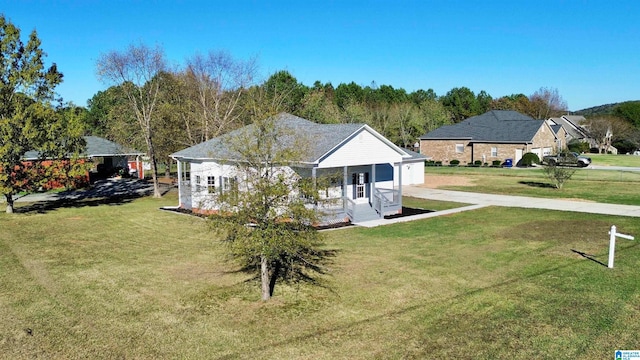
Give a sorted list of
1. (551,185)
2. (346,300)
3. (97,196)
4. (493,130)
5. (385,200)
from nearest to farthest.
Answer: (346,300), (385,200), (97,196), (551,185), (493,130)

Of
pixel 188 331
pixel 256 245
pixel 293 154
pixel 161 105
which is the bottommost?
pixel 188 331

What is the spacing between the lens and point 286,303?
1166 cm

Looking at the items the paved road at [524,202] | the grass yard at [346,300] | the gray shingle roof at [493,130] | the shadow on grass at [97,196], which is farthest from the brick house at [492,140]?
the grass yard at [346,300]

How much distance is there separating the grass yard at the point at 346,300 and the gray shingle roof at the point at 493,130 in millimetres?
36032

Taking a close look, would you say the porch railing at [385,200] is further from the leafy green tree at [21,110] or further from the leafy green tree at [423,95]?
the leafy green tree at [423,95]

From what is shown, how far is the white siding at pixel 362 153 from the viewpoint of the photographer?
22109 mm

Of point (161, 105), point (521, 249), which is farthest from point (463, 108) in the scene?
point (521, 249)

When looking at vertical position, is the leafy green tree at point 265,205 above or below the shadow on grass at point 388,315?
above

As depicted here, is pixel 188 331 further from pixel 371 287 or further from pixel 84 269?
pixel 84 269

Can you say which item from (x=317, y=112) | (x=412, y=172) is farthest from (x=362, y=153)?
(x=317, y=112)

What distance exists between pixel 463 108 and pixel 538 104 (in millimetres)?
18891

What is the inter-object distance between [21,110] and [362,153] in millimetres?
17557

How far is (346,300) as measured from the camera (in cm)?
1176

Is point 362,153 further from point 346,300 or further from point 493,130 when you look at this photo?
point 493,130
